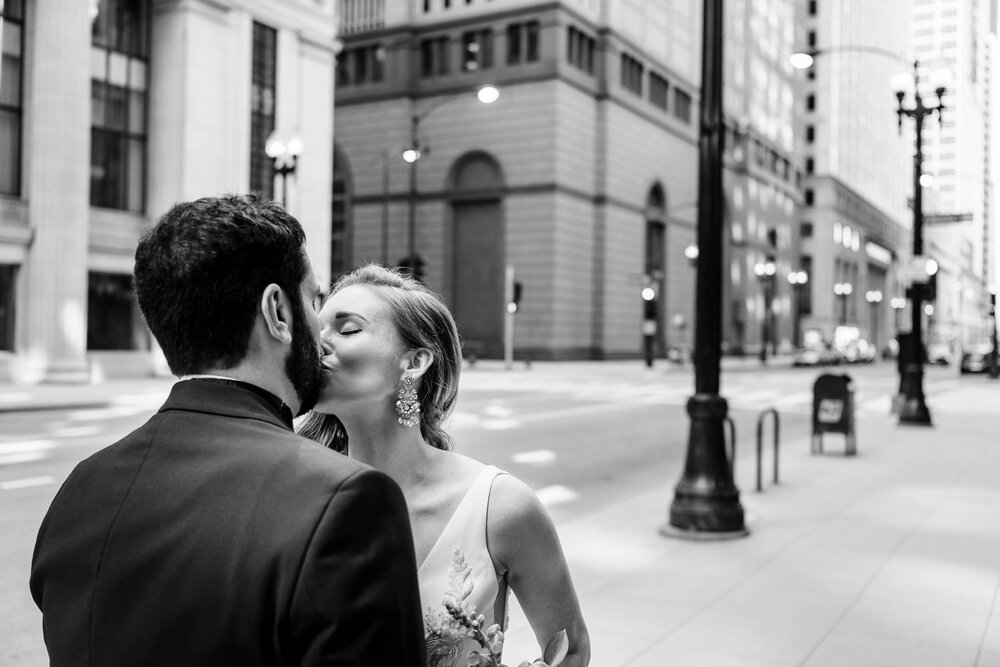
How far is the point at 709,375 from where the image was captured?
912 cm

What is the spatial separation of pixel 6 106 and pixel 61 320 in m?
6.29

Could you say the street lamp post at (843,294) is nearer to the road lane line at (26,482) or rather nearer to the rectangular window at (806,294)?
the rectangular window at (806,294)

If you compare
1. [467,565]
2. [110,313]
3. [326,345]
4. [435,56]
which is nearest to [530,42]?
[435,56]

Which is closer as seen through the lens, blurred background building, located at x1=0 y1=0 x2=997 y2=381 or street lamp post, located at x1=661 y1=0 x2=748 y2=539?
street lamp post, located at x1=661 y1=0 x2=748 y2=539

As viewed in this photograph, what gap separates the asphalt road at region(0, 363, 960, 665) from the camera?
809cm

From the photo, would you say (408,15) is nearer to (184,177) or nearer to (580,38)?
(580,38)

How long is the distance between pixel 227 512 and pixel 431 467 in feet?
3.94

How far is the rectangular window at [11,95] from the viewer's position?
2748cm

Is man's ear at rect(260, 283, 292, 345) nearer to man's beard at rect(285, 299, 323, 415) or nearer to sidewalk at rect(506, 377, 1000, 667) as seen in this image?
man's beard at rect(285, 299, 323, 415)

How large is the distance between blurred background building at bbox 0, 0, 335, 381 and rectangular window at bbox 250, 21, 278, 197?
0.05m

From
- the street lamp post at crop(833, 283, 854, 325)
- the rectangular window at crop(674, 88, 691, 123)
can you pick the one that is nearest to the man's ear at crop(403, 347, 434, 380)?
the rectangular window at crop(674, 88, 691, 123)

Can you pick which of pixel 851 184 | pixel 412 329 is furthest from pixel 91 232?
pixel 851 184

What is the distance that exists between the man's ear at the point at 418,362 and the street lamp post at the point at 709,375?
21.6ft

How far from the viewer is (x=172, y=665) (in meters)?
1.53
